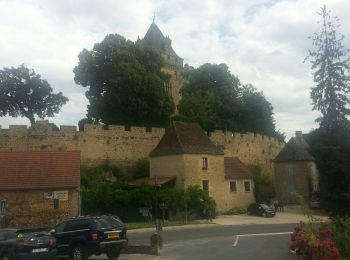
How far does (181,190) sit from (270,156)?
22.8 meters

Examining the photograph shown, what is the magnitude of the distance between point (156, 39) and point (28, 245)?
210ft

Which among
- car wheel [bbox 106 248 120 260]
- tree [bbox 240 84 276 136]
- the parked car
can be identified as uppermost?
tree [bbox 240 84 276 136]

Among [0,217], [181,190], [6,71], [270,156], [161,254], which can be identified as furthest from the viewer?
[270,156]

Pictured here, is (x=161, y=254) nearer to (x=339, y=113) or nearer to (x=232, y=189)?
(x=339, y=113)

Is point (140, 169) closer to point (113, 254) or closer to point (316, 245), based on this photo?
point (113, 254)

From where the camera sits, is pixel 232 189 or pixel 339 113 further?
pixel 232 189

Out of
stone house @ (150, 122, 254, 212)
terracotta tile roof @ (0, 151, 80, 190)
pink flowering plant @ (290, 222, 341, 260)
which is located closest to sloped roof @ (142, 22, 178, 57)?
stone house @ (150, 122, 254, 212)

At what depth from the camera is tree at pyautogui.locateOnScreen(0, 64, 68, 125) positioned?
46500mm

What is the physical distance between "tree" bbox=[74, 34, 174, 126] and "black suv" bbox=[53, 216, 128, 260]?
3102 cm

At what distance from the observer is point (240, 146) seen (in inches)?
1970

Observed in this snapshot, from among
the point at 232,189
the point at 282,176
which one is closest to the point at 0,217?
the point at 232,189

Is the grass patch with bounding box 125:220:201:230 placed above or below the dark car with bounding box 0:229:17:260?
below

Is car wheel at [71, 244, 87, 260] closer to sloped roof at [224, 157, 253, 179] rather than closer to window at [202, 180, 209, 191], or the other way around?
window at [202, 180, 209, 191]

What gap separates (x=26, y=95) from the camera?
47406mm
